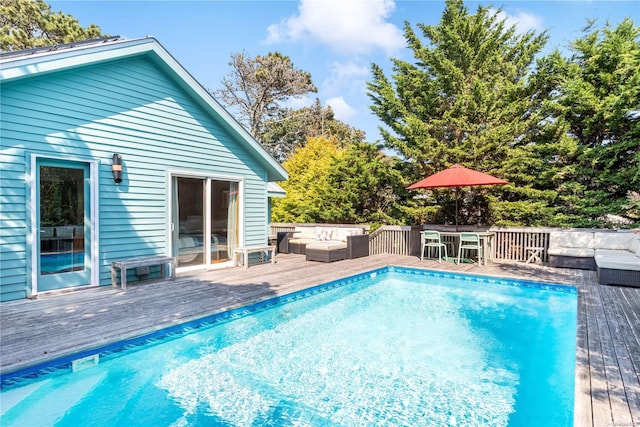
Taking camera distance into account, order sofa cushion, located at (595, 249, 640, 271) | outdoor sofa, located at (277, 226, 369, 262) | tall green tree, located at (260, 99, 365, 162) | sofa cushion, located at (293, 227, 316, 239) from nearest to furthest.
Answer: sofa cushion, located at (595, 249, 640, 271)
outdoor sofa, located at (277, 226, 369, 262)
sofa cushion, located at (293, 227, 316, 239)
tall green tree, located at (260, 99, 365, 162)

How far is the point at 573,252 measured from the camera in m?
7.75

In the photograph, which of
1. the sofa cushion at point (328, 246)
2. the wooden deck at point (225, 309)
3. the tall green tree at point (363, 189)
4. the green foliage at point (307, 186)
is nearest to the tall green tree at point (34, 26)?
the green foliage at point (307, 186)

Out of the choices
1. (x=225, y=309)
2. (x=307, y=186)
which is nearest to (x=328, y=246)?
(x=225, y=309)

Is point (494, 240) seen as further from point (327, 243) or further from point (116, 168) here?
point (116, 168)

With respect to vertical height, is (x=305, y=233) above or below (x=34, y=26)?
below

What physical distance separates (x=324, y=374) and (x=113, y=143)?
492 centimetres

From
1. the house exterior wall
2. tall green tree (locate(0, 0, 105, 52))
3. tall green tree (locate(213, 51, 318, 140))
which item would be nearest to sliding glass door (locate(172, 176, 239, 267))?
the house exterior wall

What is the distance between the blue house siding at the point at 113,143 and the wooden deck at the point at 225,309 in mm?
923

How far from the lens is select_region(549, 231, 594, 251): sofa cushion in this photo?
797 centimetres

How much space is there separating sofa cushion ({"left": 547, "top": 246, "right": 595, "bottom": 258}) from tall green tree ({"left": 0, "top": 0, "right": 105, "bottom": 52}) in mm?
19718

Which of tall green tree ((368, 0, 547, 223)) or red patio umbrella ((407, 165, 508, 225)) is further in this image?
tall green tree ((368, 0, 547, 223))

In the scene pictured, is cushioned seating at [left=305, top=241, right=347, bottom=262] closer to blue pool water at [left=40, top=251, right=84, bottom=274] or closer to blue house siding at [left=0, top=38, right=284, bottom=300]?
blue house siding at [left=0, top=38, right=284, bottom=300]

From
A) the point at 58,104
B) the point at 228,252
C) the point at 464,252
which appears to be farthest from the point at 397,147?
the point at 58,104

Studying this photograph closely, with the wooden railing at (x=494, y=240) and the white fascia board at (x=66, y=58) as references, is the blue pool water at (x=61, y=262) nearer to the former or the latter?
the white fascia board at (x=66, y=58)
